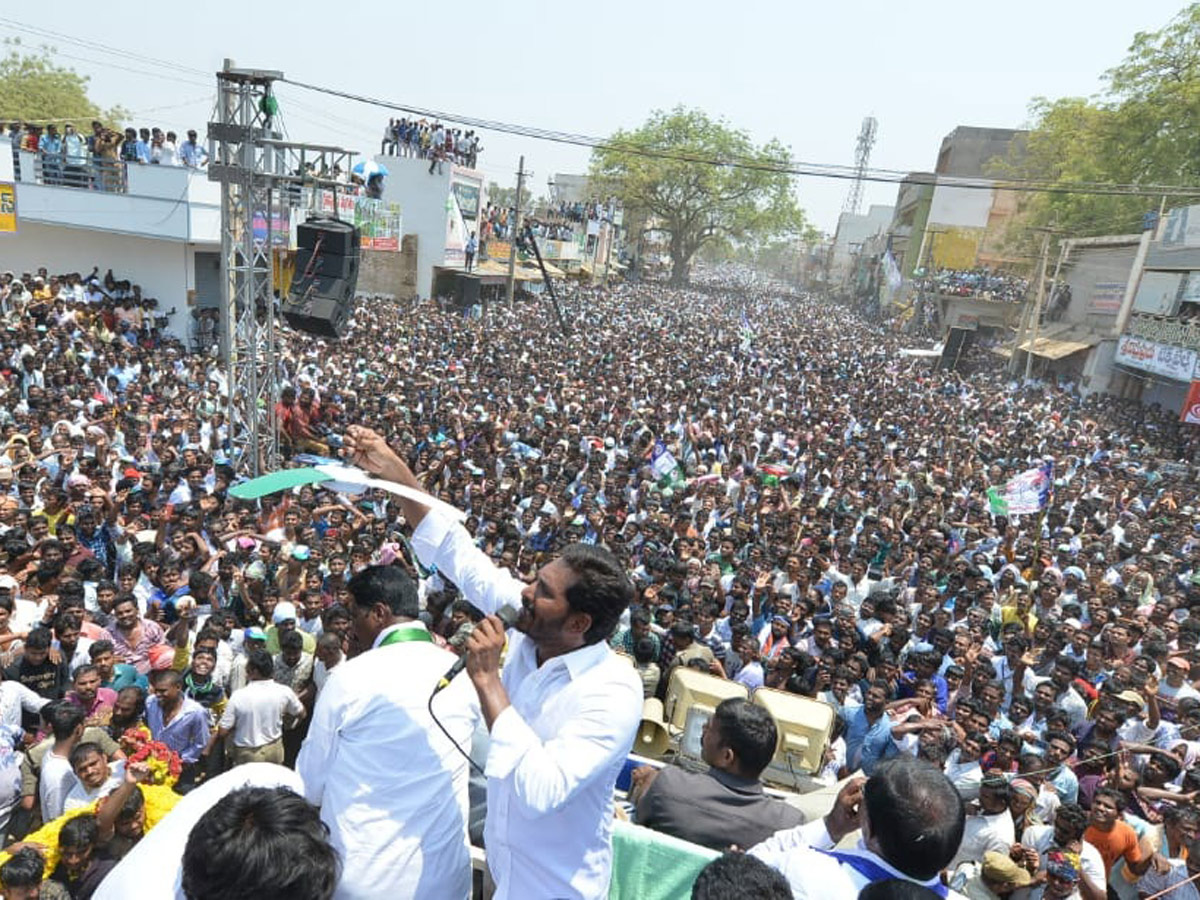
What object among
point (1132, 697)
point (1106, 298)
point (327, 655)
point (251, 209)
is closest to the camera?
point (327, 655)

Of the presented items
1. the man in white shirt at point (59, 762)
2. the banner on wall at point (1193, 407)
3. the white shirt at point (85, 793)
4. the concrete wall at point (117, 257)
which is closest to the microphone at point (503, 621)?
the white shirt at point (85, 793)

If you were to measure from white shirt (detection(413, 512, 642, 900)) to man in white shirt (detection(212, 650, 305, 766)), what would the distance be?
264cm

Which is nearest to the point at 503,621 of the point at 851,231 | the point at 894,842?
the point at 894,842

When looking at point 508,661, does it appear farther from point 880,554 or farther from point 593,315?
point 593,315

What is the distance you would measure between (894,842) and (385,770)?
114 cm

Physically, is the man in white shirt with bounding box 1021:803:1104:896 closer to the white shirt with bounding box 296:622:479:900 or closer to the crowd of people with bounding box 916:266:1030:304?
the white shirt with bounding box 296:622:479:900

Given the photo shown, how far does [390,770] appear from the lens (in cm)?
172

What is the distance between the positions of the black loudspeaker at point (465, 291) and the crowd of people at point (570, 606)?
1464cm

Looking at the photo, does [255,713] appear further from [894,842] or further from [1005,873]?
[1005,873]

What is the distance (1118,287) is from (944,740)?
79.6ft

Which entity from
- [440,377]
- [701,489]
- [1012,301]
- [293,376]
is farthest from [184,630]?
[1012,301]

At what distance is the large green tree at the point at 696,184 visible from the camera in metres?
51.8

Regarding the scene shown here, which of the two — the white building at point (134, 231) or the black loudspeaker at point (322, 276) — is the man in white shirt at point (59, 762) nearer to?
the black loudspeaker at point (322, 276)

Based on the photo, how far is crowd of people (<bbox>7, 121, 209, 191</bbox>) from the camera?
15.2 meters
